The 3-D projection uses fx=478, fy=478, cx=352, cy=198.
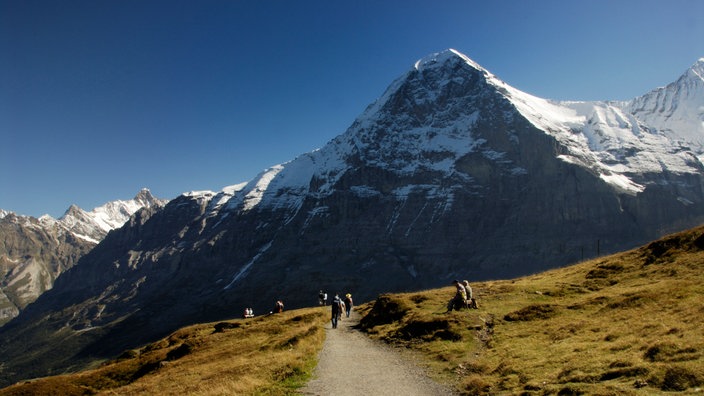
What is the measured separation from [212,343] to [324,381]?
28.3 meters

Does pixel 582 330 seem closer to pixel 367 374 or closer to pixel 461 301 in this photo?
pixel 367 374

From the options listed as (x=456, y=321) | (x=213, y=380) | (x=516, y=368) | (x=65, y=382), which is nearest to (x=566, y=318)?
(x=456, y=321)

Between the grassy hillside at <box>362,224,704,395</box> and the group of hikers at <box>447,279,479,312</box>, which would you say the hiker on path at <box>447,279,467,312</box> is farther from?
the grassy hillside at <box>362,224,704,395</box>

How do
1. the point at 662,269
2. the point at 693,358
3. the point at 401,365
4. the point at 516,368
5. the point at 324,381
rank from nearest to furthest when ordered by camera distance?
the point at 693,358
the point at 516,368
the point at 324,381
the point at 401,365
the point at 662,269

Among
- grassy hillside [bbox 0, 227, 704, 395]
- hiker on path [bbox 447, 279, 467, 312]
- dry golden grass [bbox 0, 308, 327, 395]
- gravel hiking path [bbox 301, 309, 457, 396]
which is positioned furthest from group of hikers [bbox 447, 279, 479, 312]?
dry golden grass [bbox 0, 308, 327, 395]

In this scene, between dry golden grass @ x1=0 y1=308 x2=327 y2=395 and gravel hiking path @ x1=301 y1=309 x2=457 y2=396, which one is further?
dry golden grass @ x1=0 y1=308 x2=327 y2=395

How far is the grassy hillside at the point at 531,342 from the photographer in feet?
67.8

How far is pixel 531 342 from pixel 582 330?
318 cm

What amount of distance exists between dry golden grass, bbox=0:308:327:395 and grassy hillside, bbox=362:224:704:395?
816 cm

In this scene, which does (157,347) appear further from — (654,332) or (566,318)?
(654,332)

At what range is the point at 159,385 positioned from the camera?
3403 centimetres

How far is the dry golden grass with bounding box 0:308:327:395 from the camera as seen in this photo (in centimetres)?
2739

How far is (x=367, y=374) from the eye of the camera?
27719mm

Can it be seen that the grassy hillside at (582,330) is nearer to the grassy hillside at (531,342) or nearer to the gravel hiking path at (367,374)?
the grassy hillside at (531,342)
